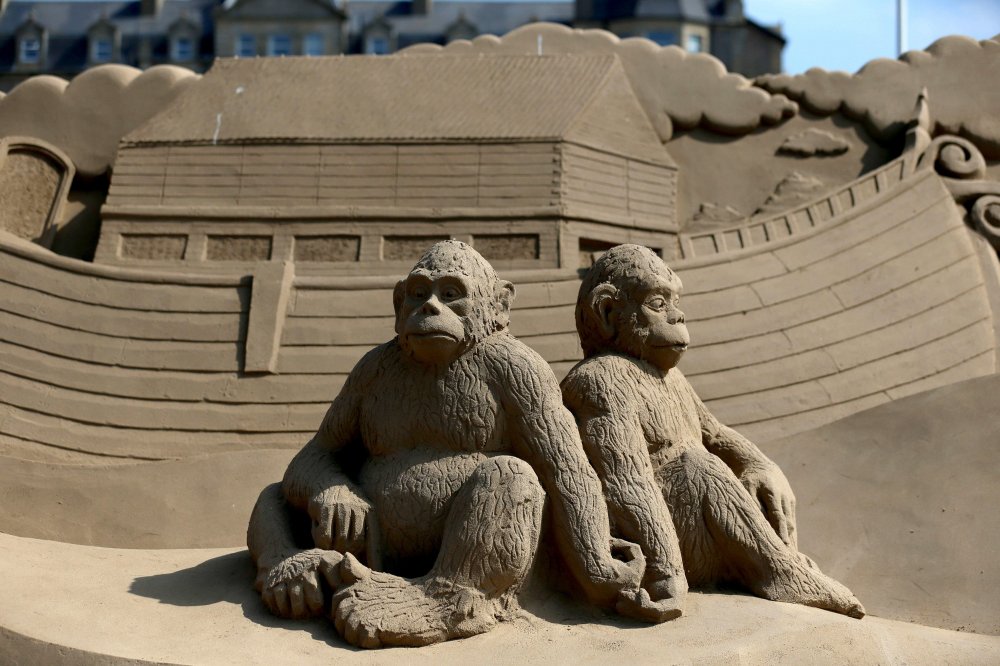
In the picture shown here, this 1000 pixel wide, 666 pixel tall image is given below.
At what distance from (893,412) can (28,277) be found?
481 centimetres

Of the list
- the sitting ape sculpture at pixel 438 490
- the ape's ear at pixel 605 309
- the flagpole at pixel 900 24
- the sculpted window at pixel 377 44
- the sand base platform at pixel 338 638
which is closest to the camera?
the sand base platform at pixel 338 638

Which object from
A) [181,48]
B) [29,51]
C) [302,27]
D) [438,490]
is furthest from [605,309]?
[29,51]

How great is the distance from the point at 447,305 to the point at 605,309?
66 centimetres

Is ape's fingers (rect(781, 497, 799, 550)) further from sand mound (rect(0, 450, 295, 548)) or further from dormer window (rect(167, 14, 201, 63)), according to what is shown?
dormer window (rect(167, 14, 201, 63))

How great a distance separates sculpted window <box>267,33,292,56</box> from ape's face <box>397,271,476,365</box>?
1437 cm

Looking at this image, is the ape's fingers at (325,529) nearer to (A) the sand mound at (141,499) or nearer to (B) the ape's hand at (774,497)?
(B) the ape's hand at (774,497)

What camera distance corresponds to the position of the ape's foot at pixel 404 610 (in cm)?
411

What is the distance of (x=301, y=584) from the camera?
4.26 metres

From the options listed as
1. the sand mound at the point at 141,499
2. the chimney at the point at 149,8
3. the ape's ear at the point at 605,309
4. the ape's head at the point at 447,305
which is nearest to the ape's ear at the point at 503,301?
the ape's head at the point at 447,305

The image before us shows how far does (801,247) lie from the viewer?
330 inches

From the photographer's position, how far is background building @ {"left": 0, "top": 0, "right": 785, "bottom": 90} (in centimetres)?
1853

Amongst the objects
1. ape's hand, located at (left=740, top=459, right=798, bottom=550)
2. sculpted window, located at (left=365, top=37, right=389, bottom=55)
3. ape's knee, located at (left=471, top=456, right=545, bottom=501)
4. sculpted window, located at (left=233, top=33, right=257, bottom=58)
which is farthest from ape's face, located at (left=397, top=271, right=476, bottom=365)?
sculpted window, located at (left=365, top=37, right=389, bottom=55)

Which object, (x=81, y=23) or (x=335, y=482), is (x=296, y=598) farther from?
(x=81, y=23)

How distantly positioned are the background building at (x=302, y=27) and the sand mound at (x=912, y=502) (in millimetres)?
11600
